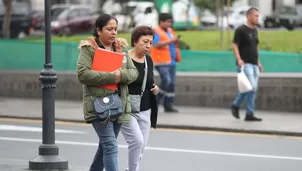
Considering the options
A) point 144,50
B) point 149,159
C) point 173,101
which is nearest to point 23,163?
point 149,159

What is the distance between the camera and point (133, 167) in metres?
9.00

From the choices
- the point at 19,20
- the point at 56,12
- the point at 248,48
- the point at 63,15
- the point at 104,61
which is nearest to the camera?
the point at 104,61

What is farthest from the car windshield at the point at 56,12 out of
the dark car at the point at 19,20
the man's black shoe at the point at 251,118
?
the man's black shoe at the point at 251,118

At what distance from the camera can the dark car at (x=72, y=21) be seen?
44172 mm

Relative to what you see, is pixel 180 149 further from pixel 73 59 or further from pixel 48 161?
pixel 73 59

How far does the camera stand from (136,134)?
8750 mm

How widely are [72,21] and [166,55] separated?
29.4 meters

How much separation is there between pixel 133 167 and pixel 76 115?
23.9 feet

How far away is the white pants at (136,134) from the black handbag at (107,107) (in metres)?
0.62

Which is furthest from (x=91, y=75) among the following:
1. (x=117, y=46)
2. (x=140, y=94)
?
(x=140, y=94)

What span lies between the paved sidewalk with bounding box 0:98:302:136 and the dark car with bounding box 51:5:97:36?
83.9 ft

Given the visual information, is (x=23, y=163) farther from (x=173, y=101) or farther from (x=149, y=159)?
(x=173, y=101)

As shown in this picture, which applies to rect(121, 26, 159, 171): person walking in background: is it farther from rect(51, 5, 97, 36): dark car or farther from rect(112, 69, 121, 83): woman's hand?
rect(51, 5, 97, 36): dark car

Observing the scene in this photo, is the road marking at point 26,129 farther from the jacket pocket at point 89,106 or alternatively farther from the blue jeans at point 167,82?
the jacket pocket at point 89,106
